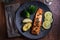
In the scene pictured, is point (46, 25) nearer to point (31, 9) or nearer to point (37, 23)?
point (37, 23)

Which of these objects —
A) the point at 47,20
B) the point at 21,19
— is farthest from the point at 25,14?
the point at 47,20

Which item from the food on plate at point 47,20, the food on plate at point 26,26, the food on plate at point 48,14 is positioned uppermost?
the food on plate at point 48,14

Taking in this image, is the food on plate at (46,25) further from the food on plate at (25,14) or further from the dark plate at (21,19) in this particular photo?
the food on plate at (25,14)

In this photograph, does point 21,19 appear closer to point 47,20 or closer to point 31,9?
point 31,9

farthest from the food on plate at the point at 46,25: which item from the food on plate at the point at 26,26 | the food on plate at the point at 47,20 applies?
the food on plate at the point at 26,26

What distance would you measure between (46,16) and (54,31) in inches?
6.9

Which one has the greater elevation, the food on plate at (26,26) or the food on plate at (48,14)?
the food on plate at (48,14)

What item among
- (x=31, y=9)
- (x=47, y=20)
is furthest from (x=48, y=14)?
(x=31, y=9)

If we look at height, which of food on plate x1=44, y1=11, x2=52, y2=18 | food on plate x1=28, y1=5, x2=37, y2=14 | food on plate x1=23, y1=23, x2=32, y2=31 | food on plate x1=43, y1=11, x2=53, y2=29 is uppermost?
food on plate x1=28, y1=5, x2=37, y2=14

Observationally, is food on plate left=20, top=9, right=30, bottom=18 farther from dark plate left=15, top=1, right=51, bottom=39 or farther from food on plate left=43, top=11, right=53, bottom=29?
food on plate left=43, top=11, right=53, bottom=29

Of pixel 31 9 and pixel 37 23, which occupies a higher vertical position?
pixel 31 9

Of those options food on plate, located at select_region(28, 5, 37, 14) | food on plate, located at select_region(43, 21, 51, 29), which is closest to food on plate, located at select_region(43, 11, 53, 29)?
food on plate, located at select_region(43, 21, 51, 29)

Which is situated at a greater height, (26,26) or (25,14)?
(25,14)

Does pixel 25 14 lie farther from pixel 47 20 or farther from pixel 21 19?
pixel 47 20
